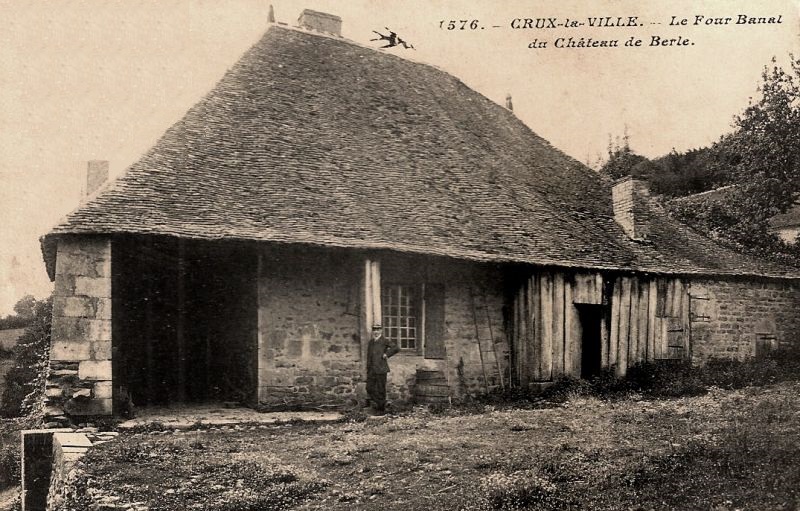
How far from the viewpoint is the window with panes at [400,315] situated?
13562 millimetres

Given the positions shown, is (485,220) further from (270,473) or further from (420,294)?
(270,473)

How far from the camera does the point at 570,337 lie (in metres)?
13.9

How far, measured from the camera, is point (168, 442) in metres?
8.95

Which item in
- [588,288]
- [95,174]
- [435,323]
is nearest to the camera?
[435,323]

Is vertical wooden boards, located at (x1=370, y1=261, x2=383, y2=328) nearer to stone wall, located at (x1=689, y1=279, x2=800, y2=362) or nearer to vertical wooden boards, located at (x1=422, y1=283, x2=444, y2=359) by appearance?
vertical wooden boards, located at (x1=422, y1=283, x2=444, y2=359)

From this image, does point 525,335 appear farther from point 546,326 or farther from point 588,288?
point 588,288

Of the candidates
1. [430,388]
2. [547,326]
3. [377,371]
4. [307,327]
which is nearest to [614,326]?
[547,326]

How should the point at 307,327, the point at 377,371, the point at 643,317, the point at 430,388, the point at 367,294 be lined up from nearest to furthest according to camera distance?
the point at 377,371
the point at 367,294
the point at 307,327
the point at 430,388
the point at 643,317

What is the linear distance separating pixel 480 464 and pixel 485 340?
21.4 feet

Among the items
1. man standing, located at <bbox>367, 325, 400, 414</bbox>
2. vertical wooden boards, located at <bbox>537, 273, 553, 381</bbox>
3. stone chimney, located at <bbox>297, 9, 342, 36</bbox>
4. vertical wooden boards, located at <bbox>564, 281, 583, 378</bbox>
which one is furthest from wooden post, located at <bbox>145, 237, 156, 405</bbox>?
stone chimney, located at <bbox>297, 9, 342, 36</bbox>

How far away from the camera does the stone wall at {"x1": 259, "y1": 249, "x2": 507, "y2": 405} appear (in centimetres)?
1196

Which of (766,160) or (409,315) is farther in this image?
(766,160)

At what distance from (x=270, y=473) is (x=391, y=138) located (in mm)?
9511

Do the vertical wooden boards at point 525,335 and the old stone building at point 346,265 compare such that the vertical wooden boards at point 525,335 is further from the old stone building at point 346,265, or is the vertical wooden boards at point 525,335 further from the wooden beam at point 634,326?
the wooden beam at point 634,326
